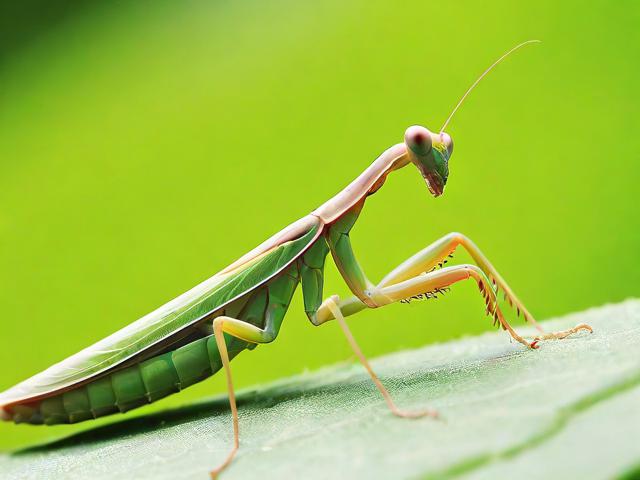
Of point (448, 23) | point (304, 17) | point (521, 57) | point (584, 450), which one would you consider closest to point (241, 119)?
point (304, 17)

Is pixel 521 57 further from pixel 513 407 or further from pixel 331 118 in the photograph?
pixel 513 407

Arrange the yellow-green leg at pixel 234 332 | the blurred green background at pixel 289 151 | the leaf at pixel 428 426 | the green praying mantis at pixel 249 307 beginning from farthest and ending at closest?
the blurred green background at pixel 289 151 → the green praying mantis at pixel 249 307 → the yellow-green leg at pixel 234 332 → the leaf at pixel 428 426

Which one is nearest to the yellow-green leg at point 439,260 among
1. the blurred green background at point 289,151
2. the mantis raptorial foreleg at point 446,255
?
the mantis raptorial foreleg at point 446,255

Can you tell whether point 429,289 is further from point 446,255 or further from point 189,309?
point 189,309

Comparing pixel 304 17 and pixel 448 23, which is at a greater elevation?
pixel 304 17

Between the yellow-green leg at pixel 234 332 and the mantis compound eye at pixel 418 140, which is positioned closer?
the yellow-green leg at pixel 234 332

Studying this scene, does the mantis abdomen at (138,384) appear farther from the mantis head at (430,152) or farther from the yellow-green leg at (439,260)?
the mantis head at (430,152)

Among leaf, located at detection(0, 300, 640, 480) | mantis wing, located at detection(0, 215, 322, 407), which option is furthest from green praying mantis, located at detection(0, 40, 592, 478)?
leaf, located at detection(0, 300, 640, 480)
